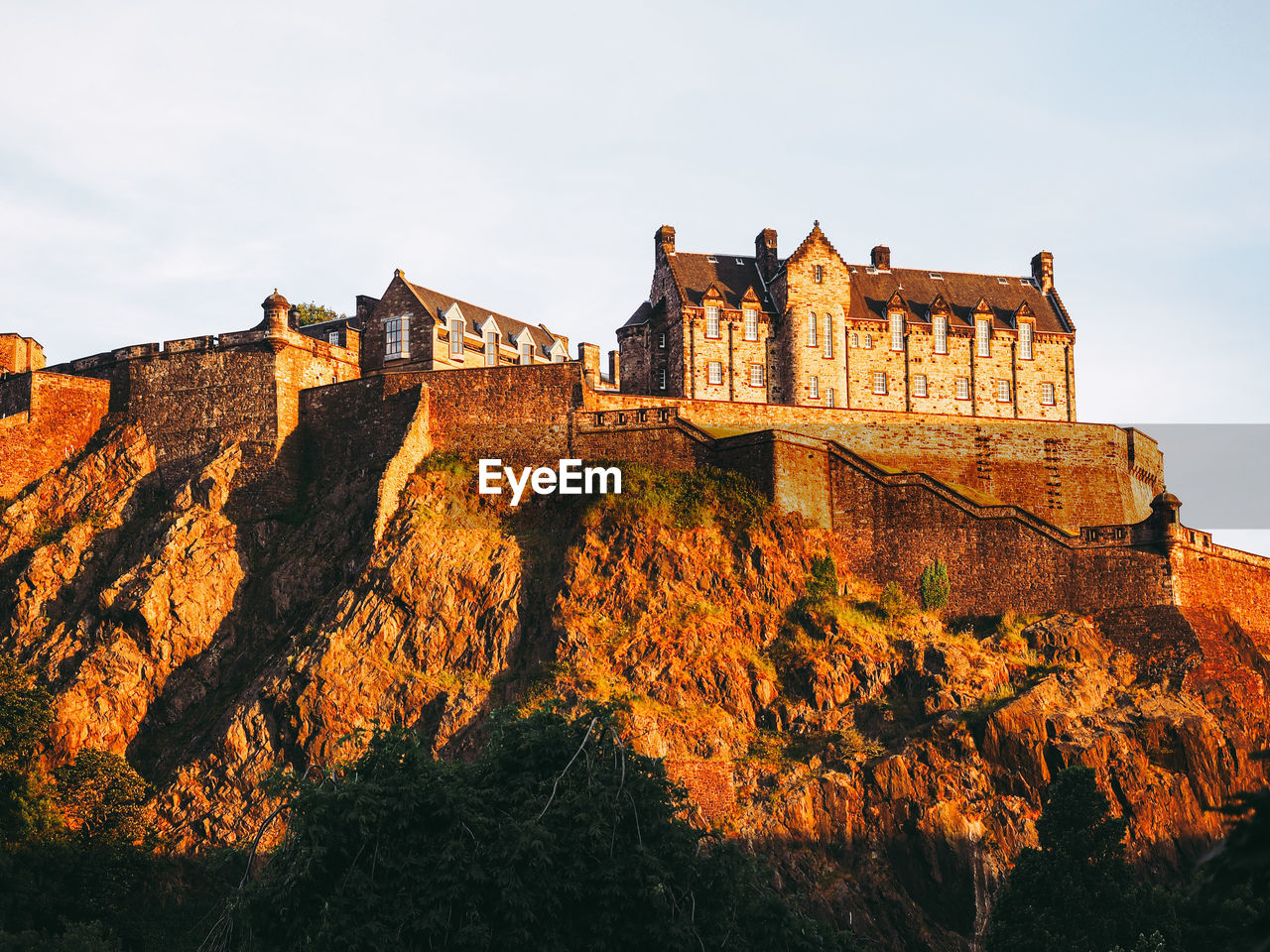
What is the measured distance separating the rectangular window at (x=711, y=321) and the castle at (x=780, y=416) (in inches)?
3.4

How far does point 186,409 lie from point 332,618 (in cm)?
1291

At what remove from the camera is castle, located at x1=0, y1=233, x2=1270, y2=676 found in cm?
5181

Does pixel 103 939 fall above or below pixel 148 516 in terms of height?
below

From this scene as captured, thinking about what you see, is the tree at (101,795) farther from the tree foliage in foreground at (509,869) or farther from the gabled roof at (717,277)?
the gabled roof at (717,277)

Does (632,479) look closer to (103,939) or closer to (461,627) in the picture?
(461,627)

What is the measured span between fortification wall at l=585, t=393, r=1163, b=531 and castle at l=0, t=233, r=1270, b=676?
9 cm

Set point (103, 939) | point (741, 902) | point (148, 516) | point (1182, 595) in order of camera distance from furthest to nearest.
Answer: point (148, 516) → point (1182, 595) → point (103, 939) → point (741, 902)

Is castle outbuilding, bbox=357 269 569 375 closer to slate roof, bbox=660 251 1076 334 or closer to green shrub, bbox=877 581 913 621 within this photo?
slate roof, bbox=660 251 1076 334

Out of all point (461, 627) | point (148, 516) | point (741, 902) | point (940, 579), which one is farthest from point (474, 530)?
point (741, 902)

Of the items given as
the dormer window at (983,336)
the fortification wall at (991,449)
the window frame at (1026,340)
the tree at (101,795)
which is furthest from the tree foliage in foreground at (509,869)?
the window frame at (1026,340)

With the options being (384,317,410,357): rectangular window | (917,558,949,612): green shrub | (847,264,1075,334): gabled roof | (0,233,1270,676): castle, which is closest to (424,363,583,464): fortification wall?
(0,233,1270,676): castle

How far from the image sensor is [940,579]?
51.8m

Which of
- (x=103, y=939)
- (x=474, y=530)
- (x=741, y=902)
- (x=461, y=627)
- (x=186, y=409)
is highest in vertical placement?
(x=186, y=409)

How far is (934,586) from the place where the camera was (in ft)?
170
